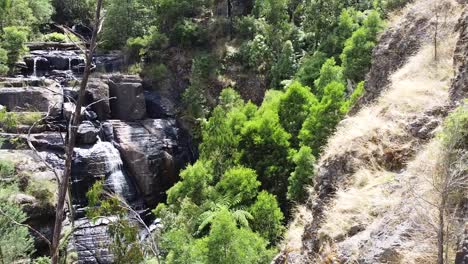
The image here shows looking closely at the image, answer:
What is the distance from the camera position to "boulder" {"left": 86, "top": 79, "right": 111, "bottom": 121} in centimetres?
2953

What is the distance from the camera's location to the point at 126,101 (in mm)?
31141

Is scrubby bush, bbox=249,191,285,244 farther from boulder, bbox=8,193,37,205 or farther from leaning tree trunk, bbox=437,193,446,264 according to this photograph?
leaning tree trunk, bbox=437,193,446,264

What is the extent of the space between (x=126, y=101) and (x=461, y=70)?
80.7 ft

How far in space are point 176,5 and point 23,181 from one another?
20.6 m

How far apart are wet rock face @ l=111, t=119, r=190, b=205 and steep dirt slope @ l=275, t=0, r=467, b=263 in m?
16.4

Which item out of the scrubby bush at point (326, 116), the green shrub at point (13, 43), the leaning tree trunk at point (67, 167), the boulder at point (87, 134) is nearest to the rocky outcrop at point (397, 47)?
the scrubby bush at point (326, 116)

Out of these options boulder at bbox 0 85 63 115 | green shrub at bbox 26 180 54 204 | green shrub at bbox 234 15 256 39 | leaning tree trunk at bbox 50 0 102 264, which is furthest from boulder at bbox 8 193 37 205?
green shrub at bbox 234 15 256 39

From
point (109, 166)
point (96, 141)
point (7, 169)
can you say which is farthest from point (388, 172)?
point (96, 141)

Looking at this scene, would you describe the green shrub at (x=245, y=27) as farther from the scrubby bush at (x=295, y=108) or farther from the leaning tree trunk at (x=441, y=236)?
the leaning tree trunk at (x=441, y=236)

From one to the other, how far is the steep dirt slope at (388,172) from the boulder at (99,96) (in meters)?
19.9

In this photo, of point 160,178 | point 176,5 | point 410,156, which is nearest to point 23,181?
point 160,178

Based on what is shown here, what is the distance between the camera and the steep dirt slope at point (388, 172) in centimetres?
692

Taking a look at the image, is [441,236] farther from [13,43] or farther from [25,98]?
[13,43]

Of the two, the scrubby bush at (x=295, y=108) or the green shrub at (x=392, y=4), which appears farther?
the scrubby bush at (x=295, y=108)
